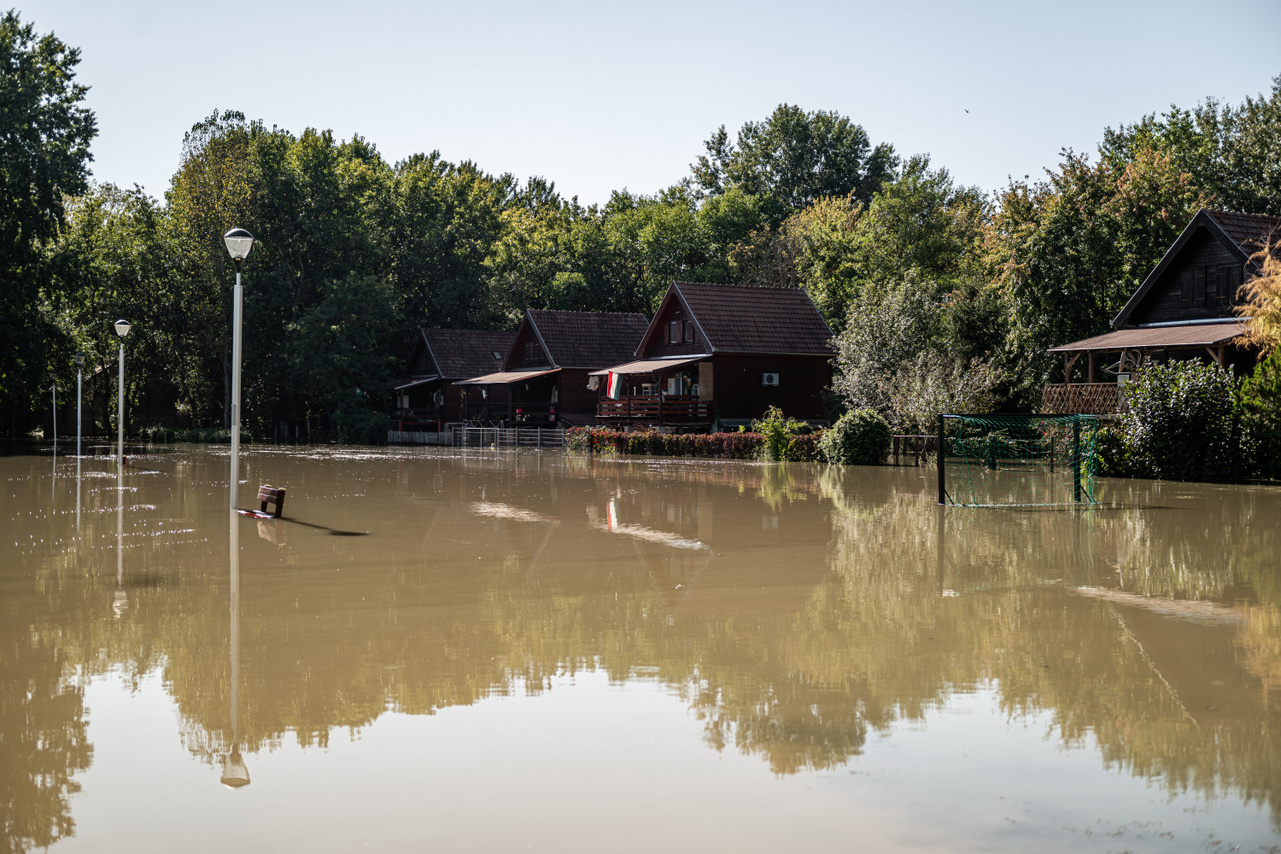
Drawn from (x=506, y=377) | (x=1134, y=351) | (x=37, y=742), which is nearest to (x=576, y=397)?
(x=506, y=377)

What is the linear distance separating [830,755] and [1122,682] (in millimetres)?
2727

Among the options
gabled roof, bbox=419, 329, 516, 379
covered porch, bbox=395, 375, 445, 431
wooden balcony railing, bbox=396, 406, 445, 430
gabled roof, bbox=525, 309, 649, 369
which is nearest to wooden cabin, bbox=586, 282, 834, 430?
gabled roof, bbox=525, 309, 649, 369

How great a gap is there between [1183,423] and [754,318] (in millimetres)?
26421

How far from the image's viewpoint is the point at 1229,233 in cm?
3384

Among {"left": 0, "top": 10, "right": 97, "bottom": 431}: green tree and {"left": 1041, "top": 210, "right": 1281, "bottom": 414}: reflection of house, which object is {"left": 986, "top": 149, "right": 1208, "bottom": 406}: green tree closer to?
{"left": 1041, "top": 210, "right": 1281, "bottom": 414}: reflection of house

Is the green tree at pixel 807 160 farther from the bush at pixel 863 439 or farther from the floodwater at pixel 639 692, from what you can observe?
the floodwater at pixel 639 692

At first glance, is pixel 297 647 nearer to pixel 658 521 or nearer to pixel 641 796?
pixel 641 796

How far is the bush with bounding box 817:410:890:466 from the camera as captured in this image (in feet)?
112

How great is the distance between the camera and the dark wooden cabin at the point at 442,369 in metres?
65.6

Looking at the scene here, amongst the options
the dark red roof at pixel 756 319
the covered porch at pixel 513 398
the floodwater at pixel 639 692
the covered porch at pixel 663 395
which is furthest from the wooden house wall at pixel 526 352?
the floodwater at pixel 639 692

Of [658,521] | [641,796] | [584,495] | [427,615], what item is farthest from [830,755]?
[584,495]

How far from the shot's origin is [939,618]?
9.66m

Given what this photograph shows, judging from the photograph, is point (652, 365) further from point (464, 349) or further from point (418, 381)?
point (418, 381)

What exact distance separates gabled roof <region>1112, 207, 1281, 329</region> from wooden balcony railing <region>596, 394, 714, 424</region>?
19.1 meters
